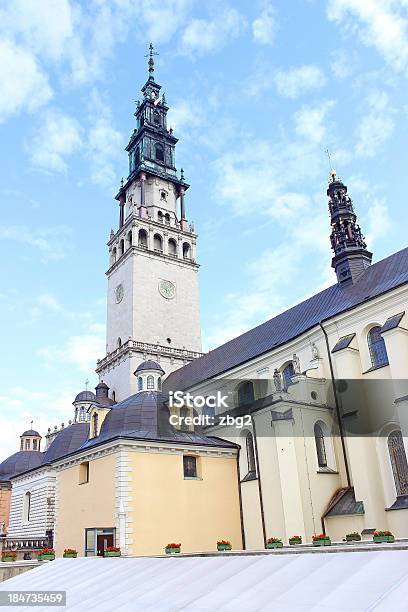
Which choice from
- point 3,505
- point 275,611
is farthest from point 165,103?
point 275,611

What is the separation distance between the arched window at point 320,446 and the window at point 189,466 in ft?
19.4

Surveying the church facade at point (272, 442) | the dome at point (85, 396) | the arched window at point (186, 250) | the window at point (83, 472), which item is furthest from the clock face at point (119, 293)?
the window at point (83, 472)

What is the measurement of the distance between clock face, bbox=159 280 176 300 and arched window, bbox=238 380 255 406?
58.5 feet

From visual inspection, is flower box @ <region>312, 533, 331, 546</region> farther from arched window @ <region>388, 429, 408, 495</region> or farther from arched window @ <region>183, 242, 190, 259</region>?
arched window @ <region>183, 242, 190, 259</region>

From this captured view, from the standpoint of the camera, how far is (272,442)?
23.6 m

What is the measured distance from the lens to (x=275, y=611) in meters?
8.12

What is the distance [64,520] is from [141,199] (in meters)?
33.5

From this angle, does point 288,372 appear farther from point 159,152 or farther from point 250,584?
point 159,152

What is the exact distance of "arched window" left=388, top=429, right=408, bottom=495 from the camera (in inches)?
838

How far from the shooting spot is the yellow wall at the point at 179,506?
22.6 meters

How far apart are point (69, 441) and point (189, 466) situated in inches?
625

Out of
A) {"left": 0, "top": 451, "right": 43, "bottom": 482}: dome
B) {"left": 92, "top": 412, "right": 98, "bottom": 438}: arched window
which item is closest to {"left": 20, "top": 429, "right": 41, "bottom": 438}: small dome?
{"left": 0, "top": 451, "right": 43, "bottom": 482}: dome

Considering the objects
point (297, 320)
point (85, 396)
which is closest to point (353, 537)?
point (297, 320)

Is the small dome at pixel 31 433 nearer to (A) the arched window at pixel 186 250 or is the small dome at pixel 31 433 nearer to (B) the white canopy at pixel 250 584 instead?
(A) the arched window at pixel 186 250
